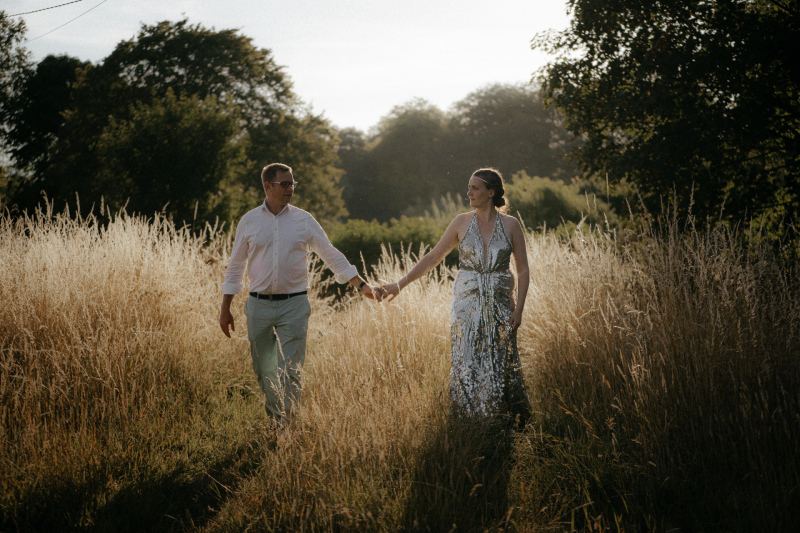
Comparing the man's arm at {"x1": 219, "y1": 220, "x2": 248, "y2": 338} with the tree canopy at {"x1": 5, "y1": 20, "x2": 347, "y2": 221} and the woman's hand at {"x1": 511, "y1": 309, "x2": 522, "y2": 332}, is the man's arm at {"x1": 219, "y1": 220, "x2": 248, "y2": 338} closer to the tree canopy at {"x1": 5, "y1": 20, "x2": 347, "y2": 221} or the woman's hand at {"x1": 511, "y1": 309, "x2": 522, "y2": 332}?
the woman's hand at {"x1": 511, "y1": 309, "x2": 522, "y2": 332}

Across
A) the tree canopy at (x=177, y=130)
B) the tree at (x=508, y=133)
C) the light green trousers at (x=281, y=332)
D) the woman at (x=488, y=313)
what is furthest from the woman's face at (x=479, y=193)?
the tree at (x=508, y=133)

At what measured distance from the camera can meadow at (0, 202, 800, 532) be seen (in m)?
2.70

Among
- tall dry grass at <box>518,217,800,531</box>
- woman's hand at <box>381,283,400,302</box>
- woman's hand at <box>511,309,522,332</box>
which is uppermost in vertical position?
woman's hand at <box>381,283,400,302</box>

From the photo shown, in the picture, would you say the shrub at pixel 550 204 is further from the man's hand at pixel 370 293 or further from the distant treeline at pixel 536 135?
the man's hand at pixel 370 293

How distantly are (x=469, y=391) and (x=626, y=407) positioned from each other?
3.42ft

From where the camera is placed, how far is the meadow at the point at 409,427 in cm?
270

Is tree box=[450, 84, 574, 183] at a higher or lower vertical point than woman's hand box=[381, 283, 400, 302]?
higher

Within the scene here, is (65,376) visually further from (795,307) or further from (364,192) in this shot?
(364,192)

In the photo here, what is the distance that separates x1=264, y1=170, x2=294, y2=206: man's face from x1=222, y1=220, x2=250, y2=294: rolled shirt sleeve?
0.91 feet

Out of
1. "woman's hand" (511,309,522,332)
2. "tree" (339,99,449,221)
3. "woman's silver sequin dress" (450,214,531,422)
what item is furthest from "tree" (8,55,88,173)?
"tree" (339,99,449,221)

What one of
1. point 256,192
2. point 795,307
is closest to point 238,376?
point 795,307

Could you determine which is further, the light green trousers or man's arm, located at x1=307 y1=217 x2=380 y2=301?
man's arm, located at x1=307 y1=217 x2=380 y2=301

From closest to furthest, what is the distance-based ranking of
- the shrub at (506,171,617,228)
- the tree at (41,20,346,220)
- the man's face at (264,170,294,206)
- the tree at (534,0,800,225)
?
1. the man's face at (264,170,294,206)
2. the tree at (534,0,800,225)
3. the shrub at (506,171,617,228)
4. the tree at (41,20,346,220)

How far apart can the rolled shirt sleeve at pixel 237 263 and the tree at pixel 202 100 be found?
12.3m
